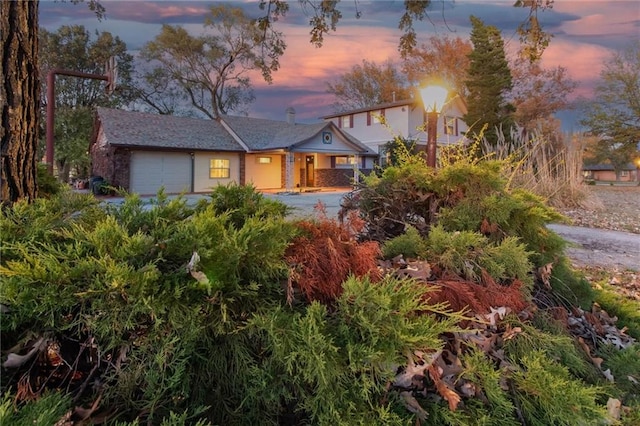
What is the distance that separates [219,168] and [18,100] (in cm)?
1821

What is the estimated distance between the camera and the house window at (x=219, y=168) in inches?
751

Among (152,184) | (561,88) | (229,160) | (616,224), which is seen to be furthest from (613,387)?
(561,88)

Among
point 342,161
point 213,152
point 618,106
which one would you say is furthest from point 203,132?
point 618,106

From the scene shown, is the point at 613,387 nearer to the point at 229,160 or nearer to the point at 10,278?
the point at 10,278

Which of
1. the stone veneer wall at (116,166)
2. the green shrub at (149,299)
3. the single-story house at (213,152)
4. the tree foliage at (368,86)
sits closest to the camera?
the green shrub at (149,299)

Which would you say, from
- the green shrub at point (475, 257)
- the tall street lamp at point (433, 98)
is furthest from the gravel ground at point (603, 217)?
the green shrub at point (475, 257)

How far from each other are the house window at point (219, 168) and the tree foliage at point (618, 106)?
847 inches

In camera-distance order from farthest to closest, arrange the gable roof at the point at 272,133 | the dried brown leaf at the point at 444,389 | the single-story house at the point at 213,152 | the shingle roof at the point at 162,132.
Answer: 1. the gable roof at the point at 272,133
2. the single-story house at the point at 213,152
3. the shingle roof at the point at 162,132
4. the dried brown leaf at the point at 444,389

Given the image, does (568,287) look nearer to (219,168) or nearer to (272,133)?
(219,168)

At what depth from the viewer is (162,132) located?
18.0 metres

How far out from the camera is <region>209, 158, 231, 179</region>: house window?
19.1 m

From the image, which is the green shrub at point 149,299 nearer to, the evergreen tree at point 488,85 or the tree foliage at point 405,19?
the tree foliage at point 405,19

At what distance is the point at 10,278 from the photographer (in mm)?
878

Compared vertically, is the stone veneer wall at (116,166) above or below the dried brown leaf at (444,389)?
above
